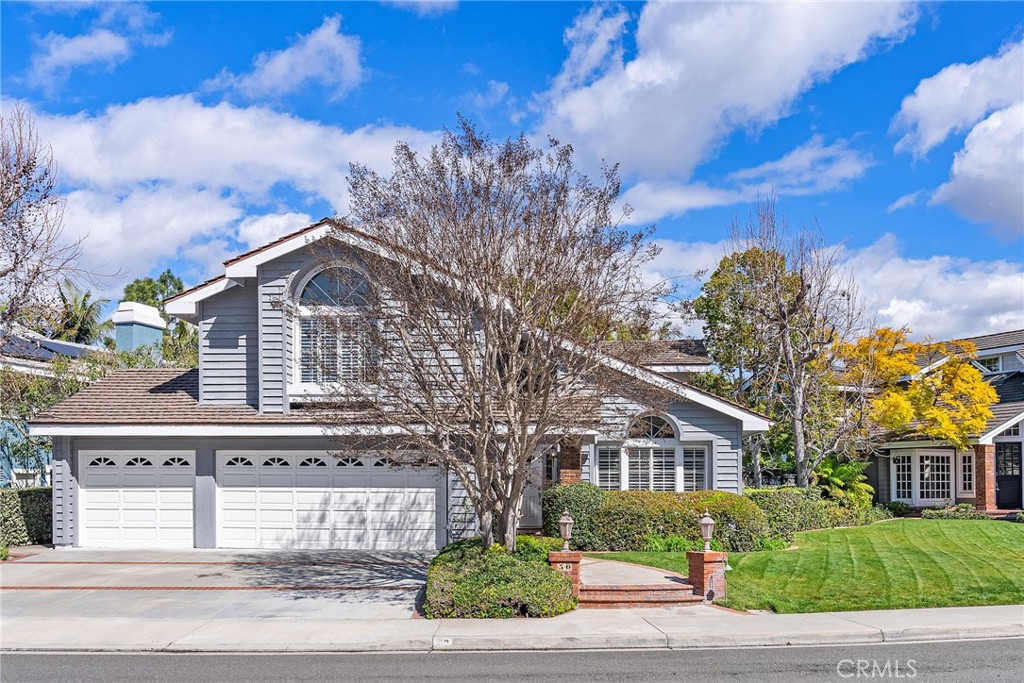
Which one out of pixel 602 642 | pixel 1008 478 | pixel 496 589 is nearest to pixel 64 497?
pixel 496 589

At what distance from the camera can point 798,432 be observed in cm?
2327

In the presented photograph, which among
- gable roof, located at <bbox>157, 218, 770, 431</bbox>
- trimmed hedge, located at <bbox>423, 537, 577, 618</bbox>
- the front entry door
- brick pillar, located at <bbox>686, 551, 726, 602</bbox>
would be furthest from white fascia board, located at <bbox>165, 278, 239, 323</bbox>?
the front entry door

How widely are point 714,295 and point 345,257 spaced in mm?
16939

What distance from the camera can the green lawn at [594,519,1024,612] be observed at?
41.9 feet

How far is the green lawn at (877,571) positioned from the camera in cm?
1276

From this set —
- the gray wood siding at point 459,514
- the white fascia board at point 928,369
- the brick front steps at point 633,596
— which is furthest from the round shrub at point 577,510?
the white fascia board at point 928,369

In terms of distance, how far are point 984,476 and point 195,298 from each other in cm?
2479

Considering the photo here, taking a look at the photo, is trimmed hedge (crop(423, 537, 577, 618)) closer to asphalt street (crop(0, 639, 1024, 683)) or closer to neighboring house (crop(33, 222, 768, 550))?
asphalt street (crop(0, 639, 1024, 683))

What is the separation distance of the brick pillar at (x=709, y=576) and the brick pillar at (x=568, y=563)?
6.55 ft

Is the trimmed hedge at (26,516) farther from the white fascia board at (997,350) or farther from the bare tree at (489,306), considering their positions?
the white fascia board at (997,350)

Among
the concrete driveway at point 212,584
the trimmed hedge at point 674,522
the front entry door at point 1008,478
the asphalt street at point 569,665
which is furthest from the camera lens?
the front entry door at point 1008,478

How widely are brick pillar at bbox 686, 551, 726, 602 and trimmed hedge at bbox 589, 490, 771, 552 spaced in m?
3.90

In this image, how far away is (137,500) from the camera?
59.3 feet

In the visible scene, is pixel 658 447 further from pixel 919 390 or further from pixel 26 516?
pixel 26 516
